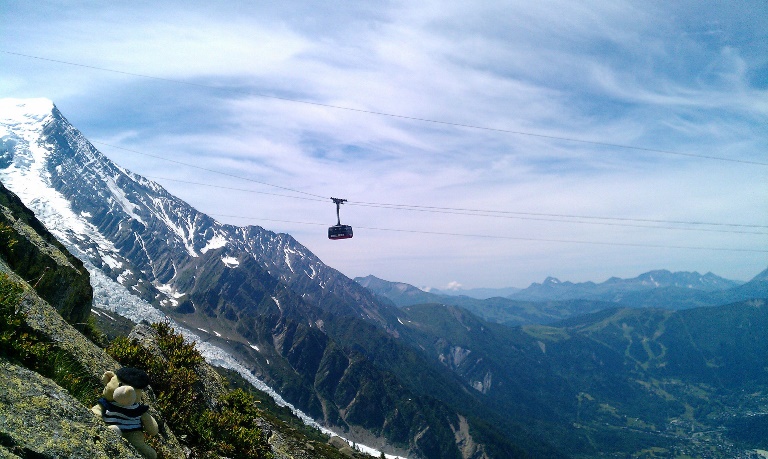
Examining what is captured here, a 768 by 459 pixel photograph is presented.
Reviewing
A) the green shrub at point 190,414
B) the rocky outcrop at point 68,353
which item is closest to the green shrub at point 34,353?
the rocky outcrop at point 68,353

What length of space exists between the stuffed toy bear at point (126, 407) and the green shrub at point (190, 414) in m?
4.07

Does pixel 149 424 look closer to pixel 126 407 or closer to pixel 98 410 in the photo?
pixel 126 407

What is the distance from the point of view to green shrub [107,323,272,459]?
14.3 m

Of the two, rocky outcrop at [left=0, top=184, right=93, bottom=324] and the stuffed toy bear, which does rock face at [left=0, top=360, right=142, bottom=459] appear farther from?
rocky outcrop at [left=0, top=184, right=93, bottom=324]

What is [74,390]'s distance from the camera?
10.3m

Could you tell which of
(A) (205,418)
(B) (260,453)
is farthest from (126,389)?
(B) (260,453)

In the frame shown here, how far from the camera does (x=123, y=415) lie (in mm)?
9852

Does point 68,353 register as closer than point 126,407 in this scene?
No

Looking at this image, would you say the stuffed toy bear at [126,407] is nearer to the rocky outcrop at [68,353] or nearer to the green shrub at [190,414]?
the rocky outcrop at [68,353]

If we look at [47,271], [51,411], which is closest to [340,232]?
[47,271]

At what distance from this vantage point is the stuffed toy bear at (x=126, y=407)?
9.66m

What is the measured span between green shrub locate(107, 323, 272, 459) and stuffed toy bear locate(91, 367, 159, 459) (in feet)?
13.3

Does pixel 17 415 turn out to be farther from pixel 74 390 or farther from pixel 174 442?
pixel 174 442

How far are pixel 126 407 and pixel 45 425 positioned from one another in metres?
2.70
